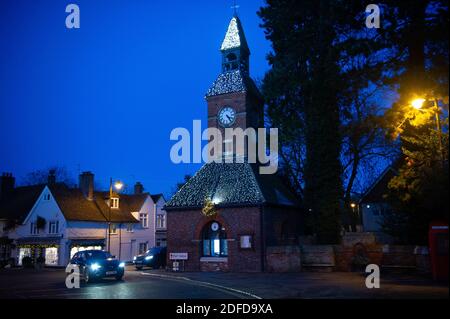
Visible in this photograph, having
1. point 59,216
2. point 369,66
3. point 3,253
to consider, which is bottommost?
point 3,253

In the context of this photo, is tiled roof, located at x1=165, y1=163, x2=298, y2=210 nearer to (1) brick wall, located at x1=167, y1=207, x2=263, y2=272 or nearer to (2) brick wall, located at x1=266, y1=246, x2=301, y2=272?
(1) brick wall, located at x1=167, y1=207, x2=263, y2=272

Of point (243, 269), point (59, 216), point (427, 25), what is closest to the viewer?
point (427, 25)

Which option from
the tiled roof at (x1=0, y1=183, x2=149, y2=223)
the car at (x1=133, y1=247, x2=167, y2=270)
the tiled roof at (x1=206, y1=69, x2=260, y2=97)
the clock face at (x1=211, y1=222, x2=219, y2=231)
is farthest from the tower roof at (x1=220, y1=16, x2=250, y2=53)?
the tiled roof at (x1=0, y1=183, x2=149, y2=223)

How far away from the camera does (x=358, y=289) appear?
14.6 m

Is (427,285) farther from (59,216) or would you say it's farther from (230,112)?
(59,216)

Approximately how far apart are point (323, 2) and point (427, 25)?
946cm

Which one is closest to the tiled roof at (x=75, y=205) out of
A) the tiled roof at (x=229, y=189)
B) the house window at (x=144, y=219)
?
the house window at (x=144, y=219)

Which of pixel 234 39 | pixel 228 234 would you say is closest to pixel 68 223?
pixel 228 234

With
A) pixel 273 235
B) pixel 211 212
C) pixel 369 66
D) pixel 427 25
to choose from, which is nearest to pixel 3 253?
pixel 211 212

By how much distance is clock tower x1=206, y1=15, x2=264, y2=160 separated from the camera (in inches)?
1217

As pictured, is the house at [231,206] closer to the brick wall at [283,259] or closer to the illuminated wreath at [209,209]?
the illuminated wreath at [209,209]

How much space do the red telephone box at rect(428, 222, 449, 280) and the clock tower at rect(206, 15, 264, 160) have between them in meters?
17.6
